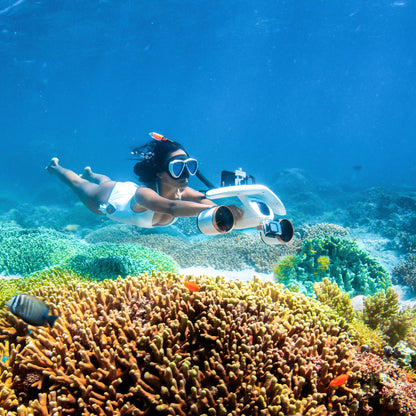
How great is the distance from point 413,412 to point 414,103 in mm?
155991

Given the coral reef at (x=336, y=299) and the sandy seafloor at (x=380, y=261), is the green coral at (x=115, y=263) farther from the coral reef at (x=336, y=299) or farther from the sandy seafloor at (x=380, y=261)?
the coral reef at (x=336, y=299)

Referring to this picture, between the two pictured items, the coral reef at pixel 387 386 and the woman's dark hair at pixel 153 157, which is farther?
the woman's dark hair at pixel 153 157

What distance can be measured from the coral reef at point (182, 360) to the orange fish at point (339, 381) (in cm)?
5

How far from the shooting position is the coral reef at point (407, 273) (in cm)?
712

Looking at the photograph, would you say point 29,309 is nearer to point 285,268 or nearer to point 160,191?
point 160,191

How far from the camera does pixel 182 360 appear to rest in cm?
209

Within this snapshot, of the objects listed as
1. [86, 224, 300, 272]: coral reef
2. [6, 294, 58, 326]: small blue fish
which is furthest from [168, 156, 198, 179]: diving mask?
[86, 224, 300, 272]: coral reef

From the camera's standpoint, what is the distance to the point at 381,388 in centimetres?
233

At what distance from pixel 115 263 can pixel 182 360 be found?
11.5 ft

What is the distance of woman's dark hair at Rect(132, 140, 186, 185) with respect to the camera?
181 inches

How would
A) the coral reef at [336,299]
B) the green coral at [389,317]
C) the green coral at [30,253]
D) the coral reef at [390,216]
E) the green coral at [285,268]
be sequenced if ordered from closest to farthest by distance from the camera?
the green coral at [389,317], the coral reef at [336,299], the green coral at [285,268], the green coral at [30,253], the coral reef at [390,216]

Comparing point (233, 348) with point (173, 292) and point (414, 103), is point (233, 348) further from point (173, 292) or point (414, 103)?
point (414, 103)

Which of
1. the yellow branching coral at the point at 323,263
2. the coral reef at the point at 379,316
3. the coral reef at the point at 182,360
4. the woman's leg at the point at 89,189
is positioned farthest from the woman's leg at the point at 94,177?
the coral reef at the point at 379,316

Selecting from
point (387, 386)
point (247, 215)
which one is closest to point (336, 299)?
point (387, 386)
